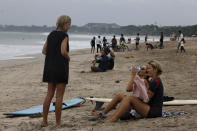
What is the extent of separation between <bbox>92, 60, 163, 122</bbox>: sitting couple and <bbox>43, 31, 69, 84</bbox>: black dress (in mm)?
989

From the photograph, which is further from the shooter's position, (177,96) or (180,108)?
(177,96)

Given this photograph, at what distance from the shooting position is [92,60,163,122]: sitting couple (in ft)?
15.3

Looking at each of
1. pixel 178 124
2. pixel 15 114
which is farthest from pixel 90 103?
pixel 178 124

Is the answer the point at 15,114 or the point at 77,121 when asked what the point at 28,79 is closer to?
the point at 15,114

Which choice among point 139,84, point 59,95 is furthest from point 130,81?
point 59,95

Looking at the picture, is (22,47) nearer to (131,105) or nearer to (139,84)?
(131,105)

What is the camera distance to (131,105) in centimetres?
478

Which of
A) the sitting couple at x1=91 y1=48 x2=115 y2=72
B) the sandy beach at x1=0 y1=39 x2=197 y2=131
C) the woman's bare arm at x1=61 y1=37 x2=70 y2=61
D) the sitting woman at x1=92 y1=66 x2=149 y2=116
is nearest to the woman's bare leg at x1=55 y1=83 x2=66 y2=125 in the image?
the sandy beach at x1=0 y1=39 x2=197 y2=131

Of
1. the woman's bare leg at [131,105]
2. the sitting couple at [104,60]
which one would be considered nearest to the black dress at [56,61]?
the woman's bare leg at [131,105]

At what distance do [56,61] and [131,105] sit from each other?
1301mm

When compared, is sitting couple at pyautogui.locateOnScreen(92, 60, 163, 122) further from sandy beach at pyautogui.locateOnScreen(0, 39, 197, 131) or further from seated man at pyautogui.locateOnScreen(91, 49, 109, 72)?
seated man at pyautogui.locateOnScreen(91, 49, 109, 72)

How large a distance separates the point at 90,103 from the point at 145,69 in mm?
2743

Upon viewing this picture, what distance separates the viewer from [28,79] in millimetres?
11594

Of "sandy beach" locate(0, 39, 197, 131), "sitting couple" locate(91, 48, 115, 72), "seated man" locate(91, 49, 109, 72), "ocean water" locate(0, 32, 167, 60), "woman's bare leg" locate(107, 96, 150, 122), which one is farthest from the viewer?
"ocean water" locate(0, 32, 167, 60)
